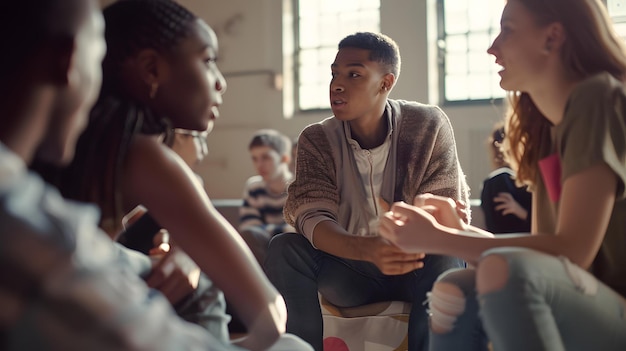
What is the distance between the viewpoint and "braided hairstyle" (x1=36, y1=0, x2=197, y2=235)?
882mm

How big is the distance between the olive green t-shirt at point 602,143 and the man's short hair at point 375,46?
2.79 ft

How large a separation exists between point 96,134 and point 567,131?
0.72 metres

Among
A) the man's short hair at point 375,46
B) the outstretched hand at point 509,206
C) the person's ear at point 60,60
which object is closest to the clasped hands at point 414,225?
the person's ear at point 60,60

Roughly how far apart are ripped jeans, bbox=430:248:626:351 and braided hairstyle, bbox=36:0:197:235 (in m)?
0.54

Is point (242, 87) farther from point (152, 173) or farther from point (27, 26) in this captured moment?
point (27, 26)

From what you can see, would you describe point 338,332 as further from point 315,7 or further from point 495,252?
point 315,7

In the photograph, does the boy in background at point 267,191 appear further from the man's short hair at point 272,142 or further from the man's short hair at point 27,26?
the man's short hair at point 27,26

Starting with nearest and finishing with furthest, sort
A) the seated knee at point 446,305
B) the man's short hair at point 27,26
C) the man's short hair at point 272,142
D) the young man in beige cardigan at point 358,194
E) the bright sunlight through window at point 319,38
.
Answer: the man's short hair at point 27,26 < the seated knee at point 446,305 < the young man in beige cardigan at point 358,194 < the man's short hair at point 272,142 < the bright sunlight through window at point 319,38

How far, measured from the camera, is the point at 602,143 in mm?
995

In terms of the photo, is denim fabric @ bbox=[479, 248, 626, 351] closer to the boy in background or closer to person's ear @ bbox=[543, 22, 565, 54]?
person's ear @ bbox=[543, 22, 565, 54]

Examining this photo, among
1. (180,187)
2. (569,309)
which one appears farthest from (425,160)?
(180,187)

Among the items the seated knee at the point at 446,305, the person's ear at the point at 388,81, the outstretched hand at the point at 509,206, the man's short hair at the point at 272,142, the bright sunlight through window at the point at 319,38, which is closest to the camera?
the seated knee at the point at 446,305

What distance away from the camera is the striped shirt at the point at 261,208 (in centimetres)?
414

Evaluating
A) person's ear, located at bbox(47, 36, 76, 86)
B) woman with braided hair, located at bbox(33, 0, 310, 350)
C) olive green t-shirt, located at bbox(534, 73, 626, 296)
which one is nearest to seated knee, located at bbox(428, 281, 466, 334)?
olive green t-shirt, located at bbox(534, 73, 626, 296)
